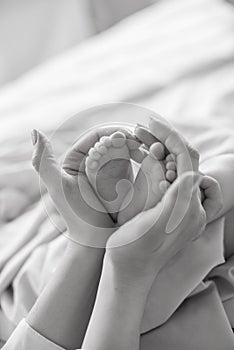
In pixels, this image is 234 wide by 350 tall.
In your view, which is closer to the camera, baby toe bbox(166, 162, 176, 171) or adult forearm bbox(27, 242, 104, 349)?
baby toe bbox(166, 162, 176, 171)

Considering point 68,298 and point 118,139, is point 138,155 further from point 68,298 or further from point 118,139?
point 68,298

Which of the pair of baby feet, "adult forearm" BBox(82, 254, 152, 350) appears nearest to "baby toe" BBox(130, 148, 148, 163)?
the pair of baby feet

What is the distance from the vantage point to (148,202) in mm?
832

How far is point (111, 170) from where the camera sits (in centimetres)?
87

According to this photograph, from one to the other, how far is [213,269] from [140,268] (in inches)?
6.2

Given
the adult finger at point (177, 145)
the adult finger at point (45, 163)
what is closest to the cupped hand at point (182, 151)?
the adult finger at point (177, 145)

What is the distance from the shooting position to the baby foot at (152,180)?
811 mm

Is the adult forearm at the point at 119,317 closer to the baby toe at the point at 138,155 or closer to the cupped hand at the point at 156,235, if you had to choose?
the cupped hand at the point at 156,235

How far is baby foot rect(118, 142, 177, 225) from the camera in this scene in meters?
0.81

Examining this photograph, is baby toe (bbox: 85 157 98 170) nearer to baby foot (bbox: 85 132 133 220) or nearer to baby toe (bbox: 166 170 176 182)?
baby foot (bbox: 85 132 133 220)

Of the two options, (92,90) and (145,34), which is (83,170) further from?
(145,34)

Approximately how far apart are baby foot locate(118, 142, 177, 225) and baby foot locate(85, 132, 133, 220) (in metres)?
0.02

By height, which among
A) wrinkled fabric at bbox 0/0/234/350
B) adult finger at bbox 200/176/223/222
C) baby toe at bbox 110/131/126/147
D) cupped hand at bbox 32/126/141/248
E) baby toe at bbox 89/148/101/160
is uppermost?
baby toe at bbox 110/131/126/147

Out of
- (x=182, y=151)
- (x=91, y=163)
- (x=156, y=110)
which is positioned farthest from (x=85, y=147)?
(x=156, y=110)
